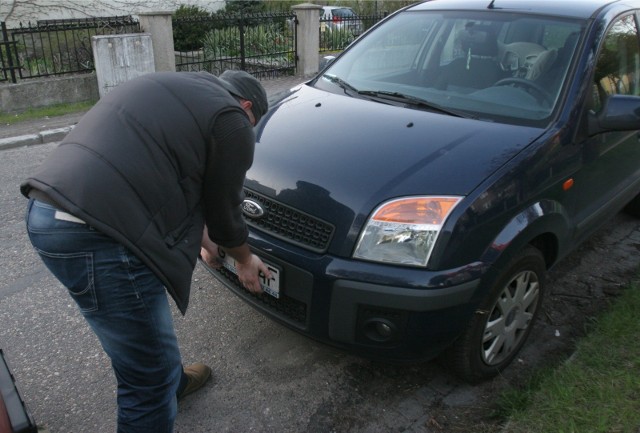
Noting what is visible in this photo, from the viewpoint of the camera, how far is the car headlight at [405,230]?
2.31 m

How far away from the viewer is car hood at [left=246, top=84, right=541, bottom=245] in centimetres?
242

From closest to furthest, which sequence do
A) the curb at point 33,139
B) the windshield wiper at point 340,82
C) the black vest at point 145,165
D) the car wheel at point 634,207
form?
1. the black vest at point 145,165
2. the windshield wiper at point 340,82
3. the car wheel at point 634,207
4. the curb at point 33,139

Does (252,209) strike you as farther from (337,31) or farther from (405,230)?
(337,31)

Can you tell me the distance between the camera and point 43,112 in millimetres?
8289

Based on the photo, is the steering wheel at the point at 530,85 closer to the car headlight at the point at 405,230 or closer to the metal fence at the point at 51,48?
the car headlight at the point at 405,230

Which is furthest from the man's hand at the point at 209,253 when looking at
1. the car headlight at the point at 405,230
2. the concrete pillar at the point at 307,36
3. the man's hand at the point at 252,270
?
the concrete pillar at the point at 307,36

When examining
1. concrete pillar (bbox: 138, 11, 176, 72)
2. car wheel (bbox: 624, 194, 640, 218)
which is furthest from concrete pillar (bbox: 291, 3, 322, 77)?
car wheel (bbox: 624, 194, 640, 218)

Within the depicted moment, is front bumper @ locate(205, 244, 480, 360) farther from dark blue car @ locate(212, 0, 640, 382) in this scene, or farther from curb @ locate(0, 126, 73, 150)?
curb @ locate(0, 126, 73, 150)

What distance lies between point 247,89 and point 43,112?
7.46 m

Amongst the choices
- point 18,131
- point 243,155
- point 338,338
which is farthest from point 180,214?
point 18,131

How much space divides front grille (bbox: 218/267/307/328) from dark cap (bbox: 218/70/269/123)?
0.92 metres

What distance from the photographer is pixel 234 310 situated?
3357 millimetres

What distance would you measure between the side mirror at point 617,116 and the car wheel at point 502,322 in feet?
2.61

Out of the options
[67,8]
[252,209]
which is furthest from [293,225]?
[67,8]
